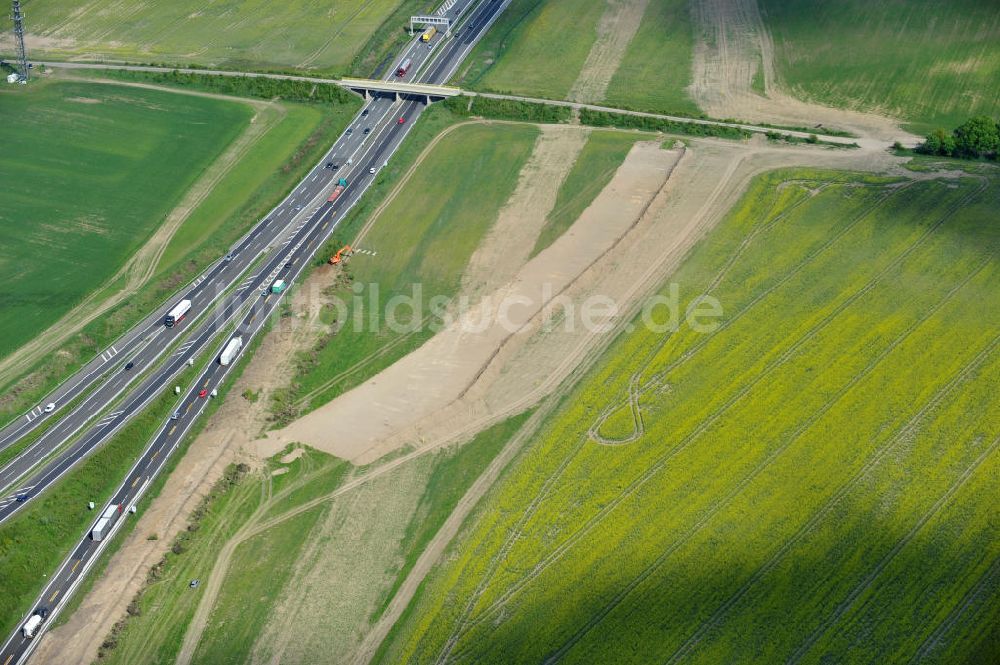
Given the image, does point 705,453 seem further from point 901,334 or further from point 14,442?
point 14,442

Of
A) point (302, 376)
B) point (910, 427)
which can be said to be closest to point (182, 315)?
point (302, 376)

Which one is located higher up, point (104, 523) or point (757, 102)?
point (757, 102)

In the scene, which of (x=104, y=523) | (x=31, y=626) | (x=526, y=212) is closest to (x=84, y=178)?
(x=526, y=212)

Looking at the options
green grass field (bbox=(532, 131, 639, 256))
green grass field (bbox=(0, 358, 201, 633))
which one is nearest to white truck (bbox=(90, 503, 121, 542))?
green grass field (bbox=(0, 358, 201, 633))

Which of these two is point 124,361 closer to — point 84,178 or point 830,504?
point 84,178

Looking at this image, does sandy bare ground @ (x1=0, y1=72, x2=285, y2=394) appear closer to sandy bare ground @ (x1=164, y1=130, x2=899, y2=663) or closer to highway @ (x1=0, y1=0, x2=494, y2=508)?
highway @ (x1=0, y1=0, x2=494, y2=508)

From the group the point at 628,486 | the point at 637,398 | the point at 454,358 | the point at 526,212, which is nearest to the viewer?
the point at 628,486
